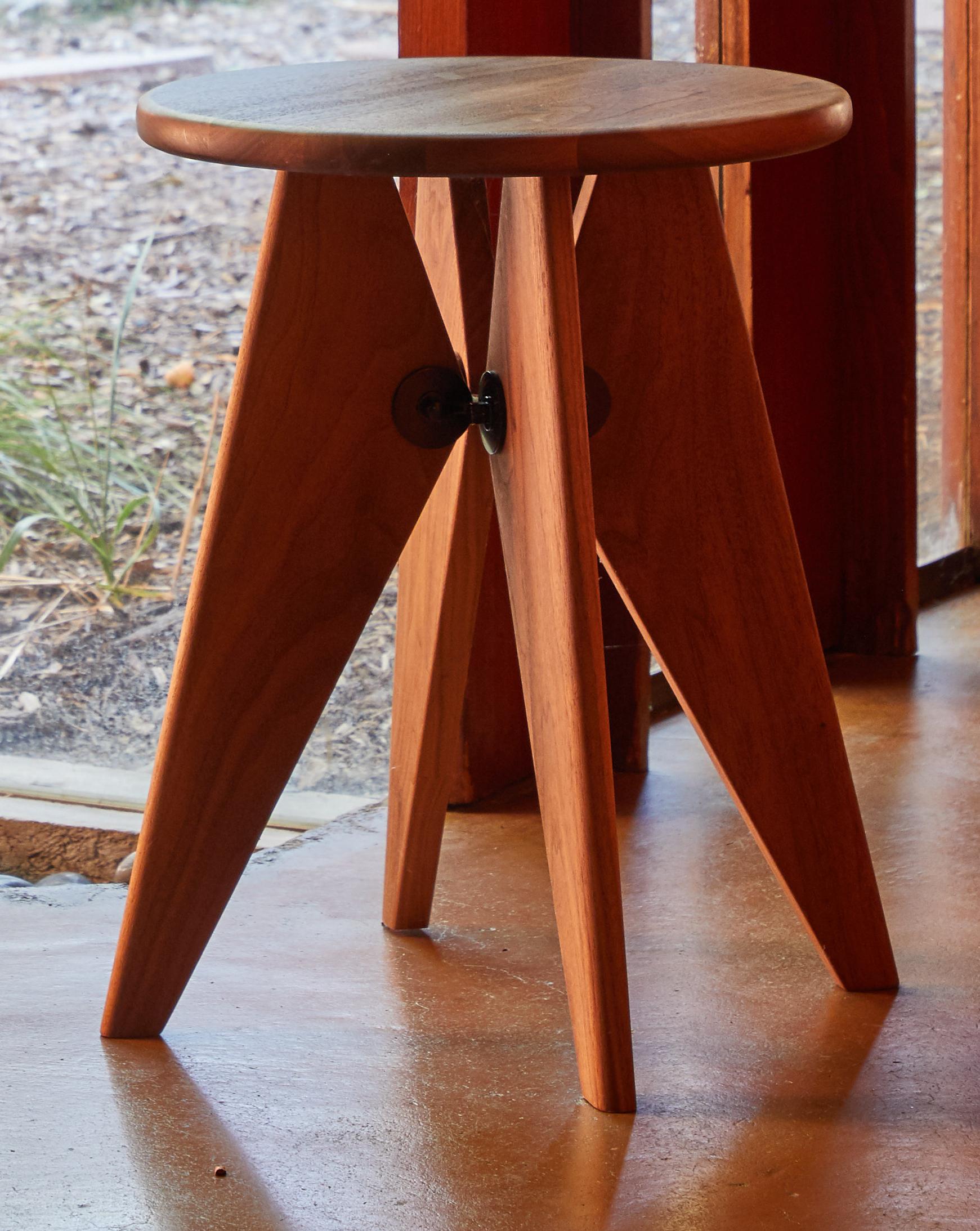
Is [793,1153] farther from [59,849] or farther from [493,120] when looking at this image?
[59,849]

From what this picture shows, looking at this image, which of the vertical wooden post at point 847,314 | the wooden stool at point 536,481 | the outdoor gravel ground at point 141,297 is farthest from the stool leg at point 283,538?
the vertical wooden post at point 847,314

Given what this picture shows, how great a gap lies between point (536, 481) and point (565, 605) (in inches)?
2.8

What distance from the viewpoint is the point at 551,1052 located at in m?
0.96

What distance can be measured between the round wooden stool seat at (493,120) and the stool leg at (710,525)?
0.07m

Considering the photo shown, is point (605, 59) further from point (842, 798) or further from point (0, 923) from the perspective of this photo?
point (0, 923)

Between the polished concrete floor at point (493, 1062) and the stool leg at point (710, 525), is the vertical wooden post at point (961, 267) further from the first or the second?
the stool leg at point (710, 525)

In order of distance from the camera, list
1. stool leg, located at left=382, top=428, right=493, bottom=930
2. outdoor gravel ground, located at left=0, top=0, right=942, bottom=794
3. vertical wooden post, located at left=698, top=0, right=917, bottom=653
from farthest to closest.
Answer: vertical wooden post, located at left=698, top=0, right=917, bottom=653 < outdoor gravel ground, located at left=0, top=0, right=942, bottom=794 < stool leg, located at left=382, top=428, right=493, bottom=930

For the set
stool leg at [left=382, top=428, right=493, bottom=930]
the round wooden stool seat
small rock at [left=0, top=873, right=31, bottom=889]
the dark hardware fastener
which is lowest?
small rock at [left=0, top=873, right=31, bottom=889]

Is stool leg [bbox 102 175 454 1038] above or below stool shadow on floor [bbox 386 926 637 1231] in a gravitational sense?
above

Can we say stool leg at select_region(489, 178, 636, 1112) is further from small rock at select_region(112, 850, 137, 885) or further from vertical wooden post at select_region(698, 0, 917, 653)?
vertical wooden post at select_region(698, 0, 917, 653)

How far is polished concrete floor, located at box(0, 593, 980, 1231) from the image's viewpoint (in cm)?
80

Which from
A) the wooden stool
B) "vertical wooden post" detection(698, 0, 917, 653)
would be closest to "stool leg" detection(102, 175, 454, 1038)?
the wooden stool

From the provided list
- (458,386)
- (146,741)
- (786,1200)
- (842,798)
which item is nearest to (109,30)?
(146,741)

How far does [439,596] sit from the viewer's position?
1070mm
